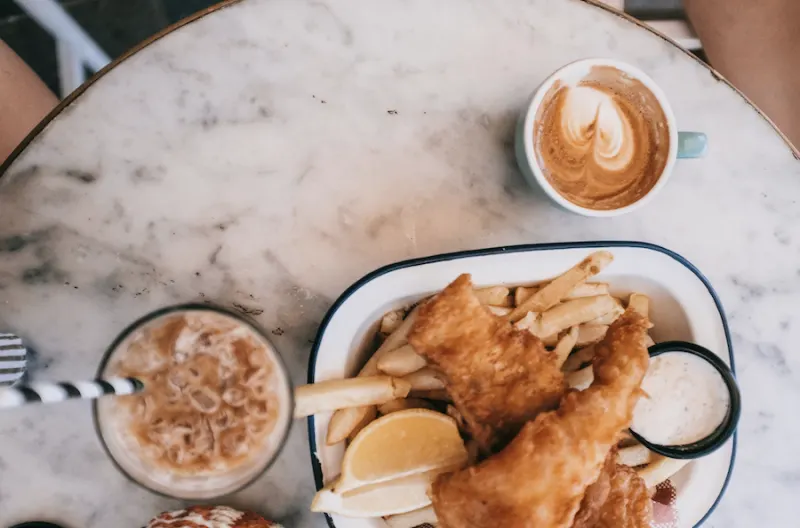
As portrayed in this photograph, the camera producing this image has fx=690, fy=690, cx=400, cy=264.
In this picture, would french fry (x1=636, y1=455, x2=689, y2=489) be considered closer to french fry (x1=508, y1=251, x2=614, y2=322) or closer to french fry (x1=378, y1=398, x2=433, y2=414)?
french fry (x1=508, y1=251, x2=614, y2=322)

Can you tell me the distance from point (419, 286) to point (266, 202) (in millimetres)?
354

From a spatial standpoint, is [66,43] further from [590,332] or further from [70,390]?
[590,332]

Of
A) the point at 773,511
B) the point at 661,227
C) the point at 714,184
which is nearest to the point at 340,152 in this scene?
the point at 661,227

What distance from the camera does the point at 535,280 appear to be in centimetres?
128

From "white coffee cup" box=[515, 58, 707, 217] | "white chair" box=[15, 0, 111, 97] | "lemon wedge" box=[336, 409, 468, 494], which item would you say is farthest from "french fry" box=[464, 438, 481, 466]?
"white chair" box=[15, 0, 111, 97]

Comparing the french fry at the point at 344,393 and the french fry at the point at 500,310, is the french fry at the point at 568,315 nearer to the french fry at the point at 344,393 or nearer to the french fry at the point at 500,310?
the french fry at the point at 500,310

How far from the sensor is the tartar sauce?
128 centimetres

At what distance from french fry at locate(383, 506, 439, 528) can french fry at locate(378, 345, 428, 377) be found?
26 cm

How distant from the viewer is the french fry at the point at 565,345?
127 centimetres

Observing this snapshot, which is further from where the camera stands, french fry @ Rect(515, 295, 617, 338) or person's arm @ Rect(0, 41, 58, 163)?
person's arm @ Rect(0, 41, 58, 163)

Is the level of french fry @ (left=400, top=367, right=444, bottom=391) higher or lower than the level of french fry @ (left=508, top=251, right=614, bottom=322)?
lower

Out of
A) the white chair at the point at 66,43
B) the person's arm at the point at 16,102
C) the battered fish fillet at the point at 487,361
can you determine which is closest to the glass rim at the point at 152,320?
the battered fish fillet at the point at 487,361

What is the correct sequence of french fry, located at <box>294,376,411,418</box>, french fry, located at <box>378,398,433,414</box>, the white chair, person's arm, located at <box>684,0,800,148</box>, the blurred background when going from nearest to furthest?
french fry, located at <box>294,376,411,418</box> < french fry, located at <box>378,398,433,414</box> < person's arm, located at <box>684,0,800,148</box> < the white chair < the blurred background

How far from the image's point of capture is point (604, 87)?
129cm
